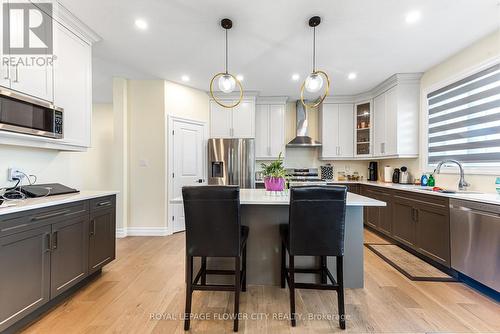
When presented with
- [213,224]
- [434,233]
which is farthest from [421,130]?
[213,224]

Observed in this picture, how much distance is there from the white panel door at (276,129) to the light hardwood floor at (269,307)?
9.54 ft

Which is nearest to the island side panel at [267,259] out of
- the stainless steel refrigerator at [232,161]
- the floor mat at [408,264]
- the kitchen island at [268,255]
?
the kitchen island at [268,255]

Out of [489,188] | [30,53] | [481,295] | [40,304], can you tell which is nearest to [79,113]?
[30,53]

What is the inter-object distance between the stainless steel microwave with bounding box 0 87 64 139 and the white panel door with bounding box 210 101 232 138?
266 cm

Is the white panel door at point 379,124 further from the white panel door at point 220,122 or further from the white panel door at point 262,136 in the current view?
the white panel door at point 220,122

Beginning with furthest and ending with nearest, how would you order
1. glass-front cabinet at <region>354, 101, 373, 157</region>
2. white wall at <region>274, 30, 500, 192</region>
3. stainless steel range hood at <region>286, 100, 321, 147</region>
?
stainless steel range hood at <region>286, 100, 321, 147</region>, glass-front cabinet at <region>354, 101, 373, 157</region>, white wall at <region>274, 30, 500, 192</region>

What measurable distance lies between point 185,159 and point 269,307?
9.87 ft

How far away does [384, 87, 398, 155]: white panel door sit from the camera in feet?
12.5

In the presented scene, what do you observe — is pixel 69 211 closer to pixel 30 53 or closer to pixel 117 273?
Answer: pixel 117 273

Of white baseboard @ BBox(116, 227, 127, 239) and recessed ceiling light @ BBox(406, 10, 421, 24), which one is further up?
recessed ceiling light @ BBox(406, 10, 421, 24)

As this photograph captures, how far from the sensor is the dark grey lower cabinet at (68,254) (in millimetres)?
1838

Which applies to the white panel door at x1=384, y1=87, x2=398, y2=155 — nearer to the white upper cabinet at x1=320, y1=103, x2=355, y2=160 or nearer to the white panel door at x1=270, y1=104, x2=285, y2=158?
the white upper cabinet at x1=320, y1=103, x2=355, y2=160

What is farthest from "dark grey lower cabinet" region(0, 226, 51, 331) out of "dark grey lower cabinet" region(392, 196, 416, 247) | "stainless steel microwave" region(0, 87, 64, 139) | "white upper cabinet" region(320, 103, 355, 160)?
"white upper cabinet" region(320, 103, 355, 160)

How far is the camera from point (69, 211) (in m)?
1.98
